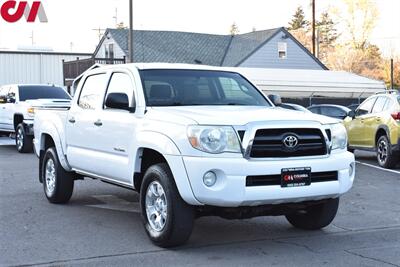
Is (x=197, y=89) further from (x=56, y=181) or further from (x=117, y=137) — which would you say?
(x=56, y=181)

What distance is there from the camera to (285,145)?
6051 millimetres

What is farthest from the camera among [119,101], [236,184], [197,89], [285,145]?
[197,89]

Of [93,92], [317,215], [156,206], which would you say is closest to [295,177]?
[317,215]

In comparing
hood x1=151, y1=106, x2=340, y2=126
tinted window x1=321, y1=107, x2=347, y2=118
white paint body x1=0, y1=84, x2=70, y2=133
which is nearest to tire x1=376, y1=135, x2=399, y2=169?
hood x1=151, y1=106, x2=340, y2=126

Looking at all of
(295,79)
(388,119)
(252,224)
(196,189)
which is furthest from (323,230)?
(295,79)

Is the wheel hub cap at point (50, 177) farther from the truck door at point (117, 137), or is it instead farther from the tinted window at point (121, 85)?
the tinted window at point (121, 85)

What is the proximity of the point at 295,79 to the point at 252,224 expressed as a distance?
30.6 metres

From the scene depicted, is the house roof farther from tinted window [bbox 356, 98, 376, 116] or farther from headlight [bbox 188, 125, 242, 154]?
headlight [bbox 188, 125, 242, 154]

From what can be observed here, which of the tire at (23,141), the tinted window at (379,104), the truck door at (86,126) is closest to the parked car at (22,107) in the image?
the tire at (23,141)

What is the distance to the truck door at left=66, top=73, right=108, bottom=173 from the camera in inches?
299

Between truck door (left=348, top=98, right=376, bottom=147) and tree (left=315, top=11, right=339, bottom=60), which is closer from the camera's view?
truck door (left=348, top=98, right=376, bottom=147)

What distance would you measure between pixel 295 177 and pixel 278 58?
129 ft

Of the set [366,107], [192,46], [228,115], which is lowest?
[366,107]

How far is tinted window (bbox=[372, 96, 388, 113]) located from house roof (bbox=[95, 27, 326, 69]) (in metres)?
27.1
